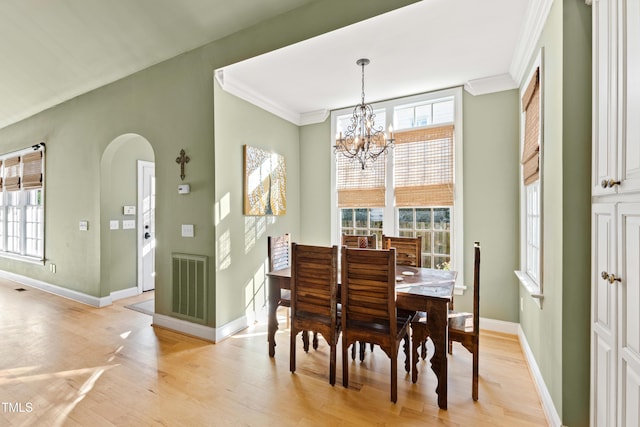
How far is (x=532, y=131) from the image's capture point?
2.51m

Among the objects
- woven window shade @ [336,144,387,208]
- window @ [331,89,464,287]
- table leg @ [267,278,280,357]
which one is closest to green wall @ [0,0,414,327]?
table leg @ [267,278,280,357]

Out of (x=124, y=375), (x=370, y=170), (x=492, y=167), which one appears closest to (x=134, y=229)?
(x=124, y=375)

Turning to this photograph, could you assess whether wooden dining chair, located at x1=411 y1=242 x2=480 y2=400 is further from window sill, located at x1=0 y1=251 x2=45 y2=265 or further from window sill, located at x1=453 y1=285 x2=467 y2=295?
window sill, located at x1=0 y1=251 x2=45 y2=265

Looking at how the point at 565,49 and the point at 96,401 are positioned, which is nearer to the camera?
the point at 565,49

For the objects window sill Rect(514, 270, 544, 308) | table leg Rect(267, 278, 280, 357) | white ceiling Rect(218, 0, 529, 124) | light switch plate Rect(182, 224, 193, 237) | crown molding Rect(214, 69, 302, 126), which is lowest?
table leg Rect(267, 278, 280, 357)

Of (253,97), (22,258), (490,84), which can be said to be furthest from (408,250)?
(22,258)

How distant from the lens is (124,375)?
95.7 inches

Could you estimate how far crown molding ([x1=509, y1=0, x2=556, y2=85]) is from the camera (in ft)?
6.78

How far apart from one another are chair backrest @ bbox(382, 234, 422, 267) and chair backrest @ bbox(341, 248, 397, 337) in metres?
1.17

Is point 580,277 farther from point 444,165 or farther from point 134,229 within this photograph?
point 134,229

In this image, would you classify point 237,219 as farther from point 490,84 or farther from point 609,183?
point 490,84

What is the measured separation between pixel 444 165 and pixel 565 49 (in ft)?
6.58

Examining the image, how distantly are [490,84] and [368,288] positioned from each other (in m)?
2.79

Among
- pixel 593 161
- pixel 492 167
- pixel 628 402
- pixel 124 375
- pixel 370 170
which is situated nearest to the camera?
pixel 628 402
